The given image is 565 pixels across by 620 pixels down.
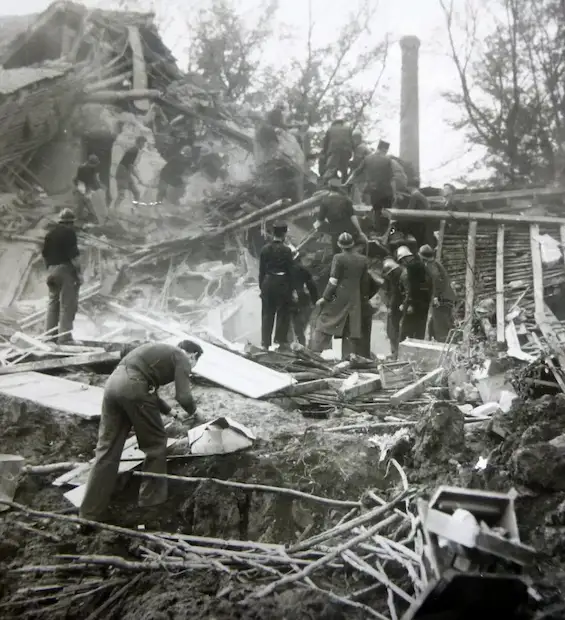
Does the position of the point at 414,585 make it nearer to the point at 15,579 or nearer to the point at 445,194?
the point at 15,579

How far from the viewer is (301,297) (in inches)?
322

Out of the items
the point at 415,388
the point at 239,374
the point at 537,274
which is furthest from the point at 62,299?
the point at 537,274

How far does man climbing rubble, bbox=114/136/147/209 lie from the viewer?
42.8 feet

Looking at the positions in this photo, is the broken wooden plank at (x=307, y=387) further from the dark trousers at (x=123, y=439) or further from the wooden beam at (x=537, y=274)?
the wooden beam at (x=537, y=274)

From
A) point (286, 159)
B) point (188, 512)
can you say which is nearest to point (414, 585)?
point (188, 512)

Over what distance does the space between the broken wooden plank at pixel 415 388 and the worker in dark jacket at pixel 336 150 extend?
5.73 meters

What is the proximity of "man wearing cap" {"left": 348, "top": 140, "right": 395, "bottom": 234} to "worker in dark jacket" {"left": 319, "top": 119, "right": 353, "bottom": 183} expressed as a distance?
0.53 metres

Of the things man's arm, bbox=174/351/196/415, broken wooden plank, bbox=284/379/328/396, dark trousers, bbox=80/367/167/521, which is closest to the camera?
dark trousers, bbox=80/367/167/521

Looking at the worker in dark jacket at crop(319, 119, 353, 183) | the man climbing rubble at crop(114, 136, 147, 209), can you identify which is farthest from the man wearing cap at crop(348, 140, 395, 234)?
the man climbing rubble at crop(114, 136, 147, 209)

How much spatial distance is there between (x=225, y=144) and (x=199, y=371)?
955 cm

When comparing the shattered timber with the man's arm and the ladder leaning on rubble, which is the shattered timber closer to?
the ladder leaning on rubble

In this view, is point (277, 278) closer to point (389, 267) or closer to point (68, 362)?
point (389, 267)

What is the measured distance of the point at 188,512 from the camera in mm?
4117

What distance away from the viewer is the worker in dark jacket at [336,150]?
10.6m
